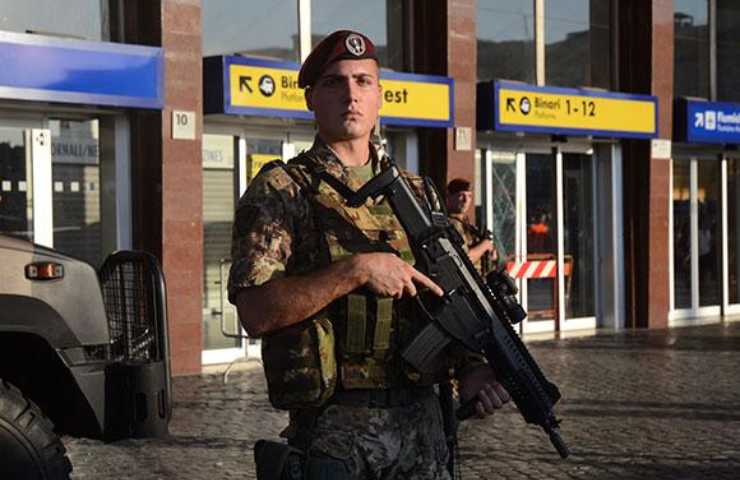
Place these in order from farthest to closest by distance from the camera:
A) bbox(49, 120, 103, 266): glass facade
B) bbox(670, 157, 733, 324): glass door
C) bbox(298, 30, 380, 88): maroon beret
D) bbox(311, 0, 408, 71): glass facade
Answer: bbox(670, 157, 733, 324): glass door < bbox(311, 0, 408, 71): glass facade < bbox(49, 120, 103, 266): glass facade < bbox(298, 30, 380, 88): maroon beret

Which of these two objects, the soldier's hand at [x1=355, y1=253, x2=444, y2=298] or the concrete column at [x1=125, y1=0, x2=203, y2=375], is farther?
the concrete column at [x1=125, y1=0, x2=203, y2=375]

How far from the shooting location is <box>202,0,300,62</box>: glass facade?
522 inches

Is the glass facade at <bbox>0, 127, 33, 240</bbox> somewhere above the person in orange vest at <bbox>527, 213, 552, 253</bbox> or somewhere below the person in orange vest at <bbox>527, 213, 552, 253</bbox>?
above

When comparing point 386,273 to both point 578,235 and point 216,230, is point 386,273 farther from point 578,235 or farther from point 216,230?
point 578,235

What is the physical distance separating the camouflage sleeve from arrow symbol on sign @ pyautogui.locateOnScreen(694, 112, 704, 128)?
15.7 meters

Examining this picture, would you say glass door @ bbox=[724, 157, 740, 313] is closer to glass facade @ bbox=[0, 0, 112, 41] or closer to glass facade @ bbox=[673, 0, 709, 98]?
glass facade @ bbox=[673, 0, 709, 98]

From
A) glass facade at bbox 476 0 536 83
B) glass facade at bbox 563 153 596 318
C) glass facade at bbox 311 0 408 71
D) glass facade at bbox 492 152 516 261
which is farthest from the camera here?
glass facade at bbox 563 153 596 318

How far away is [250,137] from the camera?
45.2ft

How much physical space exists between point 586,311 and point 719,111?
356 centimetres

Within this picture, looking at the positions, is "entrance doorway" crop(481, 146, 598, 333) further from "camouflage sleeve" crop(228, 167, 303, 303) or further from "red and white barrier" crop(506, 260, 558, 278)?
"camouflage sleeve" crop(228, 167, 303, 303)

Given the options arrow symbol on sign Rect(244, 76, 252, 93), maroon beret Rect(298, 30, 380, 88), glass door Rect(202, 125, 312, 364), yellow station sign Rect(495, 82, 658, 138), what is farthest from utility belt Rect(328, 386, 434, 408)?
yellow station sign Rect(495, 82, 658, 138)

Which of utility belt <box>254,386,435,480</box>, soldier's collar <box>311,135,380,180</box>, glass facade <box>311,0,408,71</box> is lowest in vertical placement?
utility belt <box>254,386,435,480</box>

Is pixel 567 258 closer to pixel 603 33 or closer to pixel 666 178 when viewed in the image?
pixel 666 178

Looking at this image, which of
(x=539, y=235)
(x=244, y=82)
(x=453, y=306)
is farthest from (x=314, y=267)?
(x=539, y=235)
